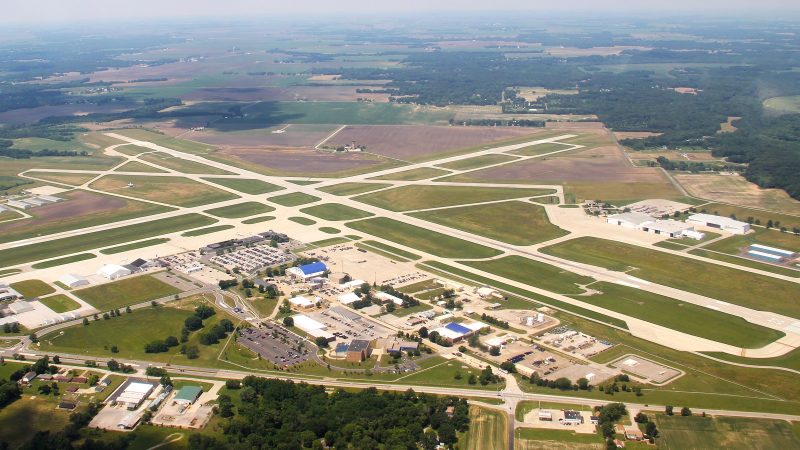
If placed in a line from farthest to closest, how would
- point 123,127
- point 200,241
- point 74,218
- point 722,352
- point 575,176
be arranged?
point 123,127 → point 575,176 → point 74,218 → point 200,241 → point 722,352

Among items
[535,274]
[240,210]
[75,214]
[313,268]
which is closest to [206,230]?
[240,210]

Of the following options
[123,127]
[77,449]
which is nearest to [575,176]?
[77,449]

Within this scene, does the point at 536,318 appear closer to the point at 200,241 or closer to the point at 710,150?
the point at 200,241

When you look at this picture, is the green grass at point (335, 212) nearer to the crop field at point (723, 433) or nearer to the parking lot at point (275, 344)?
the parking lot at point (275, 344)

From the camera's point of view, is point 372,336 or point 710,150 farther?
point 710,150

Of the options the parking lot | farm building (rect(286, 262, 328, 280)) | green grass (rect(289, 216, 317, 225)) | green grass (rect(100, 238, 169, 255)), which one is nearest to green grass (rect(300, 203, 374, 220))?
green grass (rect(289, 216, 317, 225))

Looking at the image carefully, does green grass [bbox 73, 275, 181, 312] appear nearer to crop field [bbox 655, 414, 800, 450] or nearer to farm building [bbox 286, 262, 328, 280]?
farm building [bbox 286, 262, 328, 280]

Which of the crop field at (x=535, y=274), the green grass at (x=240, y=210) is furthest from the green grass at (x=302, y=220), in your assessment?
the crop field at (x=535, y=274)
